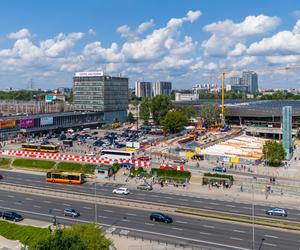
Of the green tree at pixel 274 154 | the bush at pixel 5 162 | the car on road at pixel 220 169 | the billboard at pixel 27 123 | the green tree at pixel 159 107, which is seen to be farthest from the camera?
the green tree at pixel 159 107

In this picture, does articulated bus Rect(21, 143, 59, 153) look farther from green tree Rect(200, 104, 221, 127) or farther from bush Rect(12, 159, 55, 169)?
green tree Rect(200, 104, 221, 127)

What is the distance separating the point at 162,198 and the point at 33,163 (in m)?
31.3

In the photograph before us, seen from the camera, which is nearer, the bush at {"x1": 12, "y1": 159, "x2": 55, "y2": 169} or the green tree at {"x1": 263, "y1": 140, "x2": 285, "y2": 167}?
the bush at {"x1": 12, "y1": 159, "x2": 55, "y2": 169}

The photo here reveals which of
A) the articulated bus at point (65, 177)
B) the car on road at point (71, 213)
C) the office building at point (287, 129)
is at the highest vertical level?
the office building at point (287, 129)

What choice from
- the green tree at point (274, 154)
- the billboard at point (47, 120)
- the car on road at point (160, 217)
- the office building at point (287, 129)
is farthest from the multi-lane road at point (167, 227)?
the billboard at point (47, 120)

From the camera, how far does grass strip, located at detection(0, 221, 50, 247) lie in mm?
37906

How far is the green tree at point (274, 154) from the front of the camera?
71081 mm

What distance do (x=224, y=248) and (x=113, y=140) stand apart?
6505 centimetres

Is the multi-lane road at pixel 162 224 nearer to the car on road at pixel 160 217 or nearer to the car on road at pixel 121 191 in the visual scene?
the car on road at pixel 160 217

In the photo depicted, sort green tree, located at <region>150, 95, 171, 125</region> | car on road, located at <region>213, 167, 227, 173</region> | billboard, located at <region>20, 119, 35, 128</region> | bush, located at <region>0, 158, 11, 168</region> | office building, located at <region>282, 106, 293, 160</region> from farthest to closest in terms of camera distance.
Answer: green tree, located at <region>150, 95, 171, 125</region> < billboard, located at <region>20, 119, 35, 128</region> < office building, located at <region>282, 106, 293, 160</region> < bush, located at <region>0, 158, 11, 168</region> < car on road, located at <region>213, 167, 227, 173</region>

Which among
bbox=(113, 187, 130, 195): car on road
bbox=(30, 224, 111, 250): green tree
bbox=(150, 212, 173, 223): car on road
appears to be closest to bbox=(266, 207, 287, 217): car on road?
Answer: bbox=(150, 212, 173, 223): car on road

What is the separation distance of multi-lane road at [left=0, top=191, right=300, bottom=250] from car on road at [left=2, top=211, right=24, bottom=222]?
1307 mm

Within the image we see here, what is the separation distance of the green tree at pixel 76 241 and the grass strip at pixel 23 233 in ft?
27.9

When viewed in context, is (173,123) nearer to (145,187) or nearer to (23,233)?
(145,187)
